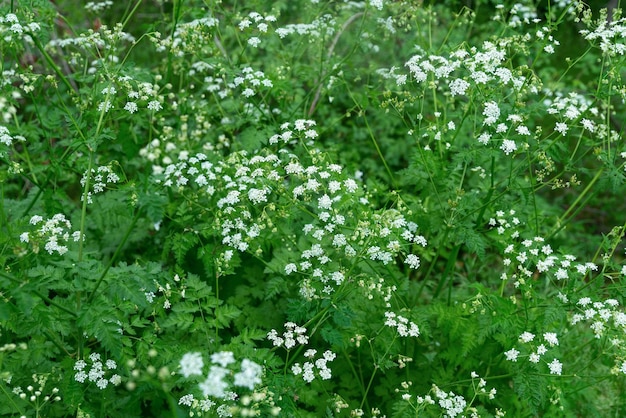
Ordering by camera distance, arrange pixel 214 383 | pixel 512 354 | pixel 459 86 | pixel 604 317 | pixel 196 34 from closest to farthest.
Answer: pixel 214 383
pixel 604 317
pixel 512 354
pixel 459 86
pixel 196 34

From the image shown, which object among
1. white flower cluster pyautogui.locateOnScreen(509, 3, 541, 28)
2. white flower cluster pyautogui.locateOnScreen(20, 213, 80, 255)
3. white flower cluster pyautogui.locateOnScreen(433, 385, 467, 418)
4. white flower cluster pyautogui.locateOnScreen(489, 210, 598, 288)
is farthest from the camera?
white flower cluster pyautogui.locateOnScreen(509, 3, 541, 28)

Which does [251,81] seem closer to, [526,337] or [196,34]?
[196,34]

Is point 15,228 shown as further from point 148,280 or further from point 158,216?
point 158,216

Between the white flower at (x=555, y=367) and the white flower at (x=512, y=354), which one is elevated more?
the white flower at (x=555, y=367)

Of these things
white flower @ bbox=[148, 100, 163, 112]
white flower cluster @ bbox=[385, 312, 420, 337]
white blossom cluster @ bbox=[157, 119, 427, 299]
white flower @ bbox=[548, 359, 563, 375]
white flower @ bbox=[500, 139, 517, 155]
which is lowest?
white flower @ bbox=[548, 359, 563, 375]

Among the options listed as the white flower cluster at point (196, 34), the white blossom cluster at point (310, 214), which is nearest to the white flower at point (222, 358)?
the white blossom cluster at point (310, 214)

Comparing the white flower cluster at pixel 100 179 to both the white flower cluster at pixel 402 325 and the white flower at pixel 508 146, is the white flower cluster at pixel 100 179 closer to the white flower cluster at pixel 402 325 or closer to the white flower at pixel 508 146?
the white flower cluster at pixel 402 325

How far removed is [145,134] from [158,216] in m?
3.44

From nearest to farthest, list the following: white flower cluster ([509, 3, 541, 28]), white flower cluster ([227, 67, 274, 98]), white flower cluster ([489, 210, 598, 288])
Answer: white flower cluster ([489, 210, 598, 288]), white flower cluster ([227, 67, 274, 98]), white flower cluster ([509, 3, 541, 28])

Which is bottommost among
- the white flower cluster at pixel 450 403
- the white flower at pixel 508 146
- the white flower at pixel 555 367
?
the white flower cluster at pixel 450 403

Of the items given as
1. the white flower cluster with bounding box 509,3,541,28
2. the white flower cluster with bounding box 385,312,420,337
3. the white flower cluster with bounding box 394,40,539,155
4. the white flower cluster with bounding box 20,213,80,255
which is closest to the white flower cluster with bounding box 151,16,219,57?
the white flower cluster with bounding box 394,40,539,155

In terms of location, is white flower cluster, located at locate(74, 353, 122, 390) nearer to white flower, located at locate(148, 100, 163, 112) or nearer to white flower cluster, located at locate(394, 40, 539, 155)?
white flower, located at locate(148, 100, 163, 112)

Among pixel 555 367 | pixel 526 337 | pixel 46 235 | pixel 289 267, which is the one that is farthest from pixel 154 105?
pixel 555 367

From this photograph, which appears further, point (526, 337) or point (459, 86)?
point (459, 86)
